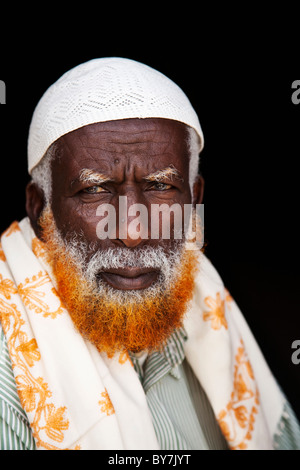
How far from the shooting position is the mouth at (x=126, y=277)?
1.80 metres

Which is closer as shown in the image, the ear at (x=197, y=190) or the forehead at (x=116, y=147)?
the forehead at (x=116, y=147)

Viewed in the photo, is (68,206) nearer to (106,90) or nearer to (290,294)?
(106,90)

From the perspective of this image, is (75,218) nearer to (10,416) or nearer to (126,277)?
(126,277)

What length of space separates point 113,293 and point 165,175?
20.1 inches

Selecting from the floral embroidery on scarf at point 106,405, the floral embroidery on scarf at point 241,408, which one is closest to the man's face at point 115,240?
the floral embroidery on scarf at point 106,405

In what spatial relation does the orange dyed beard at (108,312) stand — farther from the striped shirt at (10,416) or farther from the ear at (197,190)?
the ear at (197,190)

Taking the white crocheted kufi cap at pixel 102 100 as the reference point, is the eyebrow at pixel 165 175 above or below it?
below

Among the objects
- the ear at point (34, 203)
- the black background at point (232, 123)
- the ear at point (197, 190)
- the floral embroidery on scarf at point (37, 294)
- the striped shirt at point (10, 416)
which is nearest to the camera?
the striped shirt at point (10, 416)

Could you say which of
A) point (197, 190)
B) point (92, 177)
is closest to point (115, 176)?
point (92, 177)

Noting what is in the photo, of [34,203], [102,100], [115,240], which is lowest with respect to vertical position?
[115,240]

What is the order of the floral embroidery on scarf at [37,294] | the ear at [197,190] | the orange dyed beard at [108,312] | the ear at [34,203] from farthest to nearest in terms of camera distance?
the ear at [197,190] < the ear at [34,203] < the orange dyed beard at [108,312] < the floral embroidery on scarf at [37,294]

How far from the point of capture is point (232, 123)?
3.51 meters
